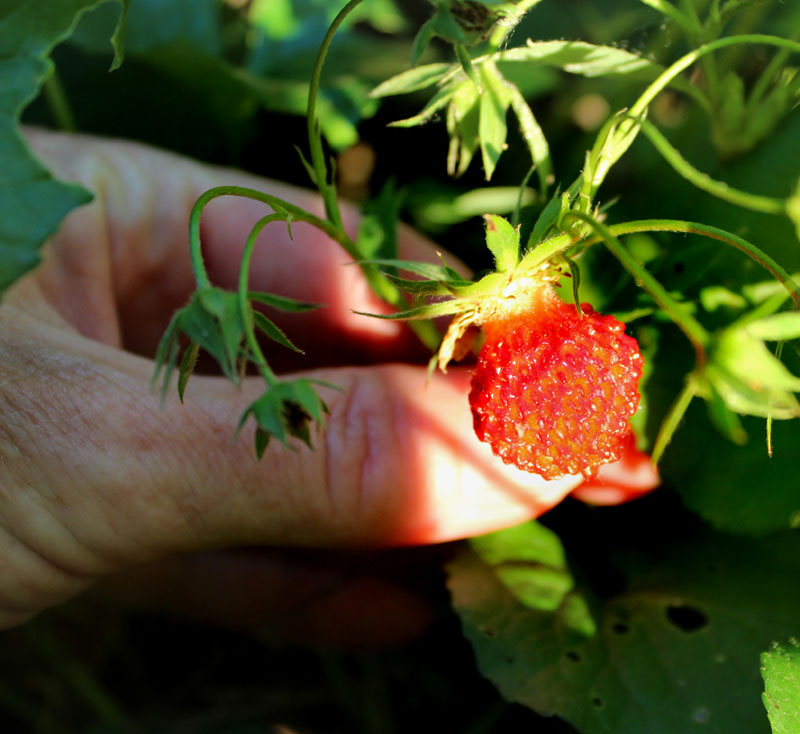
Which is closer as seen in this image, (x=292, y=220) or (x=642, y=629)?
(x=292, y=220)

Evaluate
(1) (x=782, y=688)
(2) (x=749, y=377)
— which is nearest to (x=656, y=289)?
(2) (x=749, y=377)

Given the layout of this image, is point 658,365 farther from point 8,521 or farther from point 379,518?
point 8,521

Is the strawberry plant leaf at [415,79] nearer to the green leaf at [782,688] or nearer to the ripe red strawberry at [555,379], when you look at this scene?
Answer: the ripe red strawberry at [555,379]

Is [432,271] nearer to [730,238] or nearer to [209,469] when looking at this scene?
[730,238]

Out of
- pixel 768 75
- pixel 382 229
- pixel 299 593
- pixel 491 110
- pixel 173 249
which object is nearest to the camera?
pixel 491 110

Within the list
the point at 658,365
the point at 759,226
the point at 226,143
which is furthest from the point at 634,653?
the point at 226,143

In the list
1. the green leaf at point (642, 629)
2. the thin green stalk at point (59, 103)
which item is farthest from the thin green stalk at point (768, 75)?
the thin green stalk at point (59, 103)
